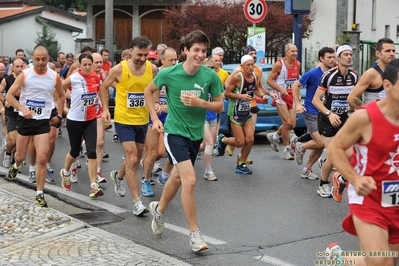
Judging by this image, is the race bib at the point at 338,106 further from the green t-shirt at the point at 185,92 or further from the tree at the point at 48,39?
the tree at the point at 48,39

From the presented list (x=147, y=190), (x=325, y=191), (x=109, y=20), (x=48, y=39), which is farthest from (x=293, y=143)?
(x=48, y=39)

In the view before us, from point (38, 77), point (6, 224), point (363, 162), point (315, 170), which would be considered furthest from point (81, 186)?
point (363, 162)

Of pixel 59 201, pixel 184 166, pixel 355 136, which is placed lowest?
pixel 59 201

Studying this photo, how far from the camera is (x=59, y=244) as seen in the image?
23.8ft

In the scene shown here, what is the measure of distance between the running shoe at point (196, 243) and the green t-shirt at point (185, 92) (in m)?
0.97

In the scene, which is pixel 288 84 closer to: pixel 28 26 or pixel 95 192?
pixel 95 192

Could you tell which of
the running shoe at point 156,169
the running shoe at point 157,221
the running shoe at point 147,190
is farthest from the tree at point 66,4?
the running shoe at point 157,221

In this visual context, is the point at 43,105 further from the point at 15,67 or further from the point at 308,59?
the point at 308,59

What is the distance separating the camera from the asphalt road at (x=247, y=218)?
7.22 meters

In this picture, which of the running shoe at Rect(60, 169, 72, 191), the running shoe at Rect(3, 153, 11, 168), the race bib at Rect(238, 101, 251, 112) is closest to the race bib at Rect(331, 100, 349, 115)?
the race bib at Rect(238, 101, 251, 112)

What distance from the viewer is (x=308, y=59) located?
93.8 ft

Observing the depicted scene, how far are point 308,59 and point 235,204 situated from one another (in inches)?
777

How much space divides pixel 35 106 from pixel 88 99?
1.03 metres

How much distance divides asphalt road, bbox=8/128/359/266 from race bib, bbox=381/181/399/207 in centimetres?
191
